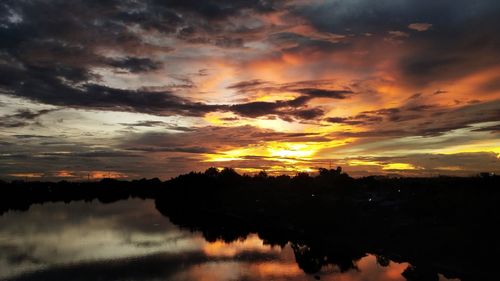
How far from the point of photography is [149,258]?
170ft

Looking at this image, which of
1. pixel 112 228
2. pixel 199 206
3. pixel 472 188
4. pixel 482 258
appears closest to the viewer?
pixel 482 258

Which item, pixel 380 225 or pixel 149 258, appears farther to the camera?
pixel 380 225

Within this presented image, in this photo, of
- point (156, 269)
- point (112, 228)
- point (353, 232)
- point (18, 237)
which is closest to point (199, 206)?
point (112, 228)

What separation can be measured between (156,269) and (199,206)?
88967 millimetres

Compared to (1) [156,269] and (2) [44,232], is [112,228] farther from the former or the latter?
(1) [156,269]

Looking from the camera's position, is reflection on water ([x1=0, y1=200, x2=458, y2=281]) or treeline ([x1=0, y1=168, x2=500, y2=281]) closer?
reflection on water ([x1=0, y1=200, x2=458, y2=281])

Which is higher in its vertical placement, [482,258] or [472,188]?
[472,188]

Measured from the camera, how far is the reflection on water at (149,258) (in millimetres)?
42031

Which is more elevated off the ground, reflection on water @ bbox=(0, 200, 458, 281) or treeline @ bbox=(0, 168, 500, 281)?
treeline @ bbox=(0, 168, 500, 281)

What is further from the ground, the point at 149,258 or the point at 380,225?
the point at 380,225

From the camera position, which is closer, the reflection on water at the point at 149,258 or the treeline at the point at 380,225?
the reflection on water at the point at 149,258

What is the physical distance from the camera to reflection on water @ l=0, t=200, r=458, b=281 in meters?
42.0

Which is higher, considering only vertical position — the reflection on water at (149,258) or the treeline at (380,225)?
the treeline at (380,225)

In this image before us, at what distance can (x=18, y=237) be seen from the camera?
226 ft
